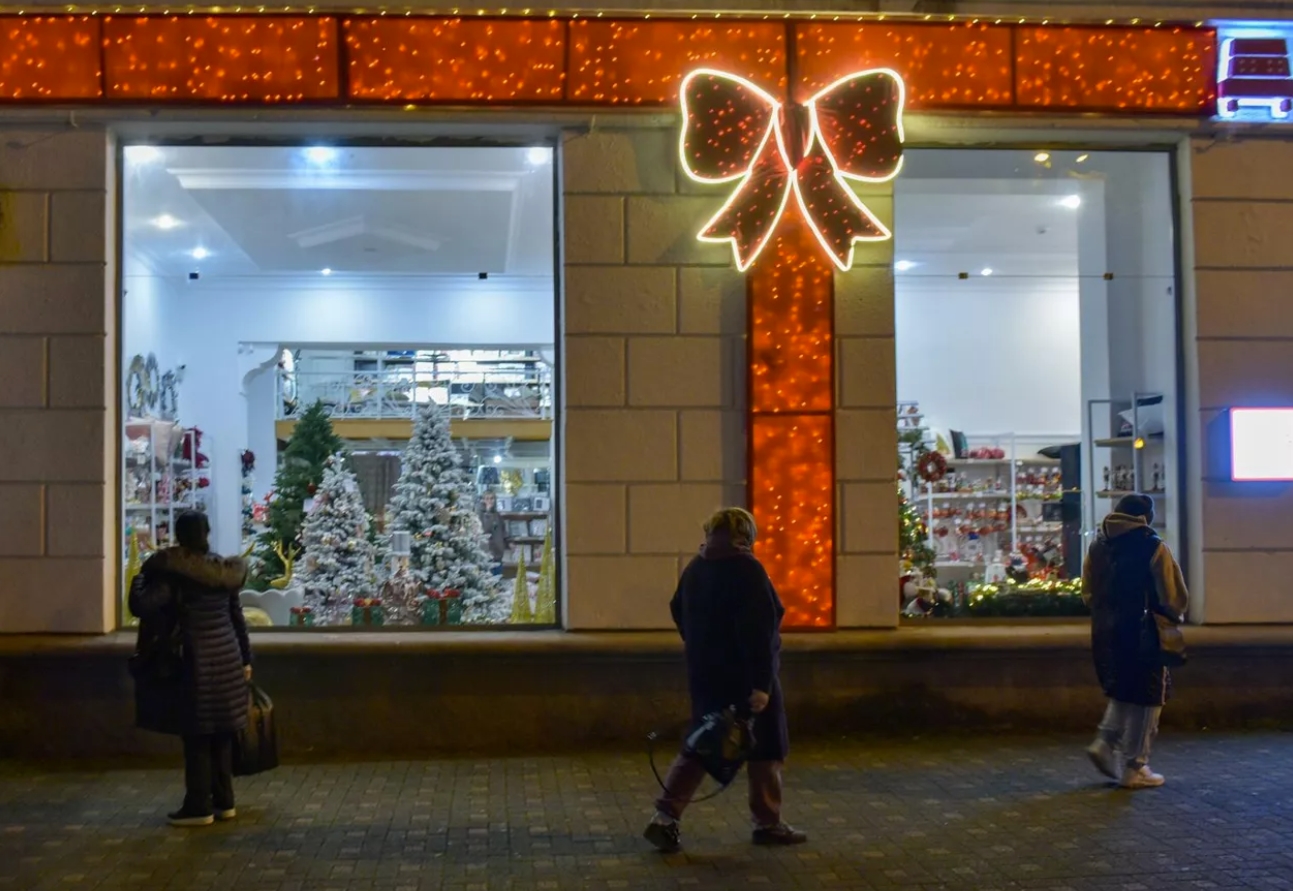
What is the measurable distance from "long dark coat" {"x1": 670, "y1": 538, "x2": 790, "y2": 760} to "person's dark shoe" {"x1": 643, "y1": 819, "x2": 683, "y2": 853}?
1.66 feet

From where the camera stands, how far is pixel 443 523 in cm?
928

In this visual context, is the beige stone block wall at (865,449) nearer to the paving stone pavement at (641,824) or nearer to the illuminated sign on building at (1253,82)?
the paving stone pavement at (641,824)

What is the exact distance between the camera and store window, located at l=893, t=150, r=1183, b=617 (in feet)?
30.9

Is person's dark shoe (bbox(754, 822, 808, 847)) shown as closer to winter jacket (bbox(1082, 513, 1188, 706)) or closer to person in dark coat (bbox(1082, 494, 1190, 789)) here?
person in dark coat (bbox(1082, 494, 1190, 789))

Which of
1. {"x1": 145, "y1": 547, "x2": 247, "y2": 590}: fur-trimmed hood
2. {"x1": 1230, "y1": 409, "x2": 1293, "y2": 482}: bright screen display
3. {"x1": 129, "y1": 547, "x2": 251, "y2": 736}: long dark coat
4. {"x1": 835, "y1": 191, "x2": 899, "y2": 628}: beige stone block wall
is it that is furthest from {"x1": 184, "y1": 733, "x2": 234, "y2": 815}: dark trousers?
{"x1": 1230, "y1": 409, "x2": 1293, "y2": 482}: bright screen display

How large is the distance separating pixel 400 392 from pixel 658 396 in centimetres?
209

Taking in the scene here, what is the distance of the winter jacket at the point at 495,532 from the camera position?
9148mm

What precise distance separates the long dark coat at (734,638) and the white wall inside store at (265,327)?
3.40m

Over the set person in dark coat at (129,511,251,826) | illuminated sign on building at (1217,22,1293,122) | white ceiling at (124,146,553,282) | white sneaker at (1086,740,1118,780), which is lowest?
white sneaker at (1086,740,1118,780)

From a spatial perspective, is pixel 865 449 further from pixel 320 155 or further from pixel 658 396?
pixel 320 155

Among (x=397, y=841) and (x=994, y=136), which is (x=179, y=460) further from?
(x=994, y=136)

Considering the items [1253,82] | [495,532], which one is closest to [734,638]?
[495,532]

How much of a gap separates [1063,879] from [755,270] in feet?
14.5

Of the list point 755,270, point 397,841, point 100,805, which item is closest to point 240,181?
point 755,270
